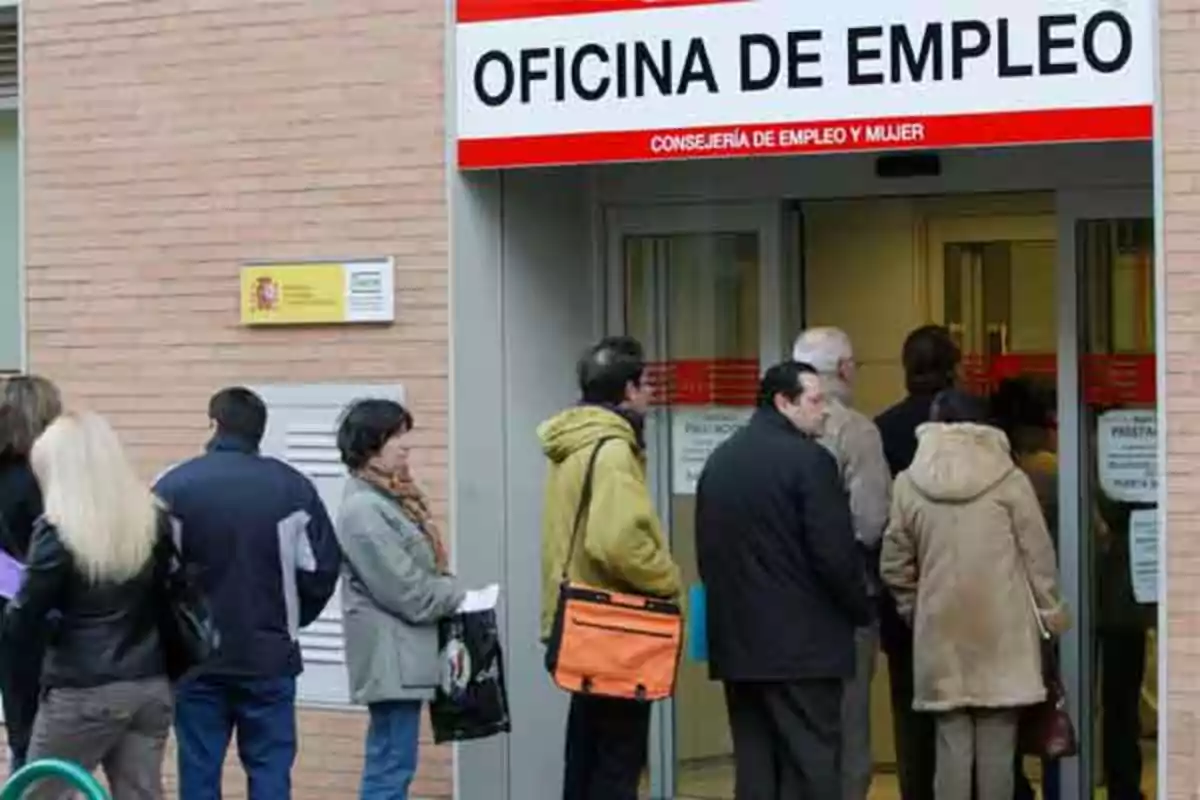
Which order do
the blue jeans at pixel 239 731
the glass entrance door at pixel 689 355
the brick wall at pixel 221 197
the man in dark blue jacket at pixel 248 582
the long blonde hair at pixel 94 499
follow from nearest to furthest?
the long blonde hair at pixel 94 499
the man in dark blue jacket at pixel 248 582
the blue jeans at pixel 239 731
the brick wall at pixel 221 197
the glass entrance door at pixel 689 355

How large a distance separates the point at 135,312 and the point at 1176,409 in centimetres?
461

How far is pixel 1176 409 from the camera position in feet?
27.0

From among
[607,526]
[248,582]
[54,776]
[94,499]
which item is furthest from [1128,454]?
[54,776]

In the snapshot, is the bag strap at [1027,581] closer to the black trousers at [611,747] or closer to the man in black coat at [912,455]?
the man in black coat at [912,455]

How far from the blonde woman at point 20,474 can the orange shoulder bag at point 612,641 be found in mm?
1810

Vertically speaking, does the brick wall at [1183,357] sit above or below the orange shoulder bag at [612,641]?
above

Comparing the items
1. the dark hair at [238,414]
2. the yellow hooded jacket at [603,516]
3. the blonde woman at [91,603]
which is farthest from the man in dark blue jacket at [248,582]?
the yellow hooded jacket at [603,516]

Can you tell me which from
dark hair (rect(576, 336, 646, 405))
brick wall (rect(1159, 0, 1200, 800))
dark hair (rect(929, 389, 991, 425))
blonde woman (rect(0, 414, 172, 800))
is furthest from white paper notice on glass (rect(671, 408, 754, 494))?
blonde woman (rect(0, 414, 172, 800))

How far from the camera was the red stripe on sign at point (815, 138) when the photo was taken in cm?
841

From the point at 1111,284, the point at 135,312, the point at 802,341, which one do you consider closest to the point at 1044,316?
the point at 1111,284

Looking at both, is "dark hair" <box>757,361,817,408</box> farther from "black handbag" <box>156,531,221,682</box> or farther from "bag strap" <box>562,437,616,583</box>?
"black handbag" <box>156,531,221,682</box>

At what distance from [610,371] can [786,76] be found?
147cm

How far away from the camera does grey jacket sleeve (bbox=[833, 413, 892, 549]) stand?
868cm

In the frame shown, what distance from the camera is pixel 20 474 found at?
26.0ft
